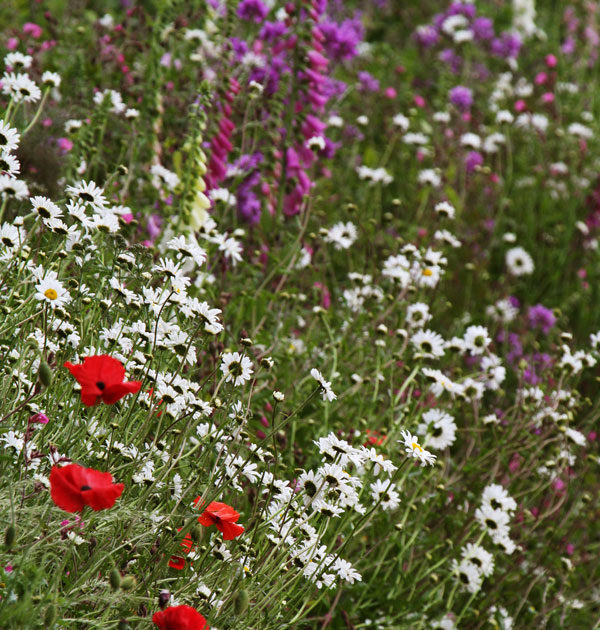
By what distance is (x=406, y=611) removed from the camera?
2.47m

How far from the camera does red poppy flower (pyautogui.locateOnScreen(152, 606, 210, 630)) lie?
1476 millimetres

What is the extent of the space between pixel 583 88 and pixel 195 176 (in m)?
5.10

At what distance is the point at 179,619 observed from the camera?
4.85 feet

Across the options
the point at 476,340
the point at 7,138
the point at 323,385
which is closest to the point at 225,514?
the point at 323,385

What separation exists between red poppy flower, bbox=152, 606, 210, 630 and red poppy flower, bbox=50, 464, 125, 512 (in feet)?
0.70

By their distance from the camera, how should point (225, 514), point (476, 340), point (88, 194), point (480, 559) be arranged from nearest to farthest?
point (225, 514)
point (88, 194)
point (480, 559)
point (476, 340)

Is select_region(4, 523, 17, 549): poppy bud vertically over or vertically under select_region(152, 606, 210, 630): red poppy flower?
over

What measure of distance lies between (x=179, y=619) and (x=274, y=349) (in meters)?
1.47

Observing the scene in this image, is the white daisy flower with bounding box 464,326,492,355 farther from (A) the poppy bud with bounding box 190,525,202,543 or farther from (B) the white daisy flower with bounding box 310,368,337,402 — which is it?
(A) the poppy bud with bounding box 190,525,202,543

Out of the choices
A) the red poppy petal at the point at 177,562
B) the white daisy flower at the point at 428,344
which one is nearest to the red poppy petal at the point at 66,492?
the red poppy petal at the point at 177,562

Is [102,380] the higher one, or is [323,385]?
[102,380]

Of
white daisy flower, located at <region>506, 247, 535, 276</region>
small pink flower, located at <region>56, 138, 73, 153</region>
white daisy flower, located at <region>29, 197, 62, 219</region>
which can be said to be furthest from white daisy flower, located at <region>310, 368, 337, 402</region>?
white daisy flower, located at <region>506, 247, 535, 276</region>

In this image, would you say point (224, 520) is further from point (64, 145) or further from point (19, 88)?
point (64, 145)

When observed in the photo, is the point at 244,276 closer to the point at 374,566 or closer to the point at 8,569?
the point at 374,566
